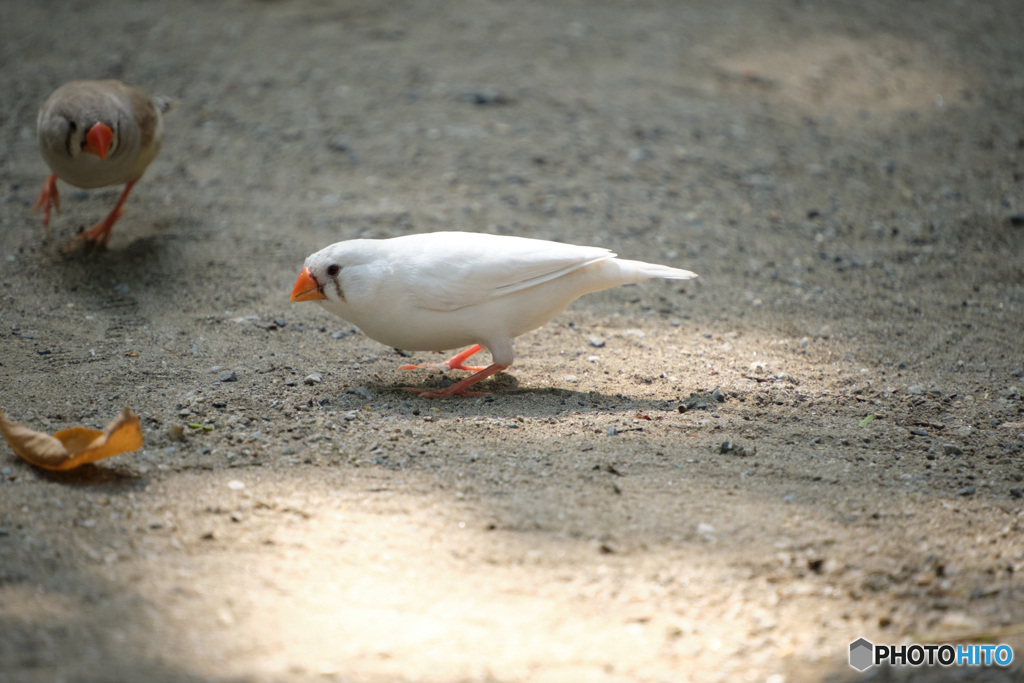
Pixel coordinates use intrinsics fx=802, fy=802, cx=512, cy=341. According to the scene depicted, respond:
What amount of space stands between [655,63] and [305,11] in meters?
3.45

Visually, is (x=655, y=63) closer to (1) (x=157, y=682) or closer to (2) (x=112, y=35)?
(2) (x=112, y=35)

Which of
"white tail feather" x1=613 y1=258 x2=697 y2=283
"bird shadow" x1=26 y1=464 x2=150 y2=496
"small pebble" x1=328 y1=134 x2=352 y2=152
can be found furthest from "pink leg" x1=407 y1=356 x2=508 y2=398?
"small pebble" x1=328 y1=134 x2=352 y2=152

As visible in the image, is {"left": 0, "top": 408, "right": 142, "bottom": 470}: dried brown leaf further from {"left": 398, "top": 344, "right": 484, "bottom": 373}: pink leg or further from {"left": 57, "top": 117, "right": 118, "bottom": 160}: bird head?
{"left": 57, "top": 117, "right": 118, "bottom": 160}: bird head

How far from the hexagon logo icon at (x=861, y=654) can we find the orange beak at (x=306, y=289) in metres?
2.46

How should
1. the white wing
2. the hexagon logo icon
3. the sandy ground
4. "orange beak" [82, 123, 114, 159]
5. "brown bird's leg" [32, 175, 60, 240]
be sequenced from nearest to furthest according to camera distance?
the hexagon logo icon, the sandy ground, the white wing, "orange beak" [82, 123, 114, 159], "brown bird's leg" [32, 175, 60, 240]

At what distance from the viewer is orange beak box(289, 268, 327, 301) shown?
11.4ft

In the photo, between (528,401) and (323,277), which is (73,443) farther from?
(528,401)

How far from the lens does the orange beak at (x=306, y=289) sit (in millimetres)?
3480

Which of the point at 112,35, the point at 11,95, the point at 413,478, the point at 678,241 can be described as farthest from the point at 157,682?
the point at 112,35

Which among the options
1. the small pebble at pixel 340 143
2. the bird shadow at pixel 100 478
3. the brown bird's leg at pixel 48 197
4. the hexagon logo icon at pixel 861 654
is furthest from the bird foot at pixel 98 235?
the hexagon logo icon at pixel 861 654

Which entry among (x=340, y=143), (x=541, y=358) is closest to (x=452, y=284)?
(x=541, y=358)

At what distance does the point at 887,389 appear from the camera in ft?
12.2
